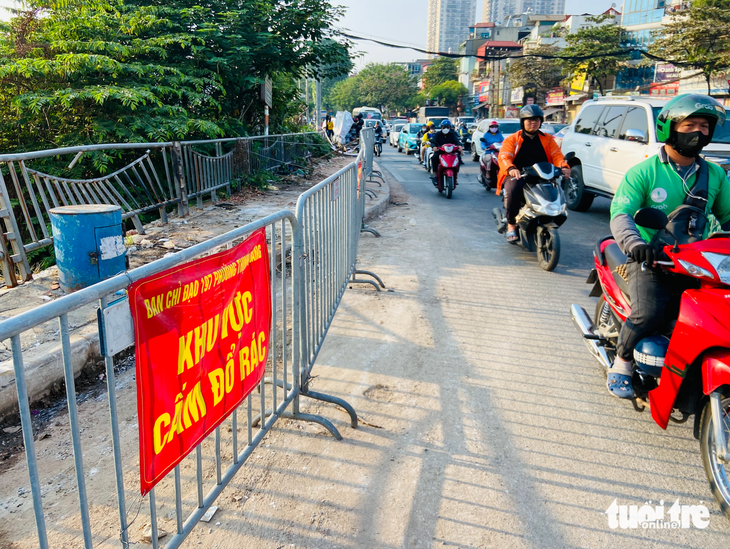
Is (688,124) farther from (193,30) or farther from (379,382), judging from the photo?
(193,30)

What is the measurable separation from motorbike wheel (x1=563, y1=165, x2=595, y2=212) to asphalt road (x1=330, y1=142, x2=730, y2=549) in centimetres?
486

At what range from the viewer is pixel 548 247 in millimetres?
6816

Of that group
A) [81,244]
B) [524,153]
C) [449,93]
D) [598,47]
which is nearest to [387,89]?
[449,93]

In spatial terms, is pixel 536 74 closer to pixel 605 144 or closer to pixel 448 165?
pixel 448 165

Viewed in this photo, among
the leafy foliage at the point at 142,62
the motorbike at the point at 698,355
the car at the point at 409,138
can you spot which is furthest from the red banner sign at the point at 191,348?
the car at the point at 409,138

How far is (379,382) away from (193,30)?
11.4 m

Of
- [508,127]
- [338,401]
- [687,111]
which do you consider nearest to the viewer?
[687,111]

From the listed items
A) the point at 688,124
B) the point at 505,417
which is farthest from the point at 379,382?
the point at 688,124

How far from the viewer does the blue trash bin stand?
17.2ft

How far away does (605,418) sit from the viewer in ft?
11.4

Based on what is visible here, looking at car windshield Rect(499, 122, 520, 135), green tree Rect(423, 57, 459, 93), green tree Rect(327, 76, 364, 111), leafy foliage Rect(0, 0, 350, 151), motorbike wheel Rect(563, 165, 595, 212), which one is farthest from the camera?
green tree Rect(327, 76, 364, 111)

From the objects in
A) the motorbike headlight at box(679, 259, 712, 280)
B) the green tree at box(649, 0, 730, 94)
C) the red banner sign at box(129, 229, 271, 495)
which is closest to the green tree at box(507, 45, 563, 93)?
the green tree at box(649, 0, 730, 94)

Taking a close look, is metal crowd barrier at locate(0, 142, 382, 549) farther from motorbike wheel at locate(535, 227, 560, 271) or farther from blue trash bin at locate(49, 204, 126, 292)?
motorbike wheel at locate(535, 227, 560, 271)

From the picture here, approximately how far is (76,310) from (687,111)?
3.89 m
